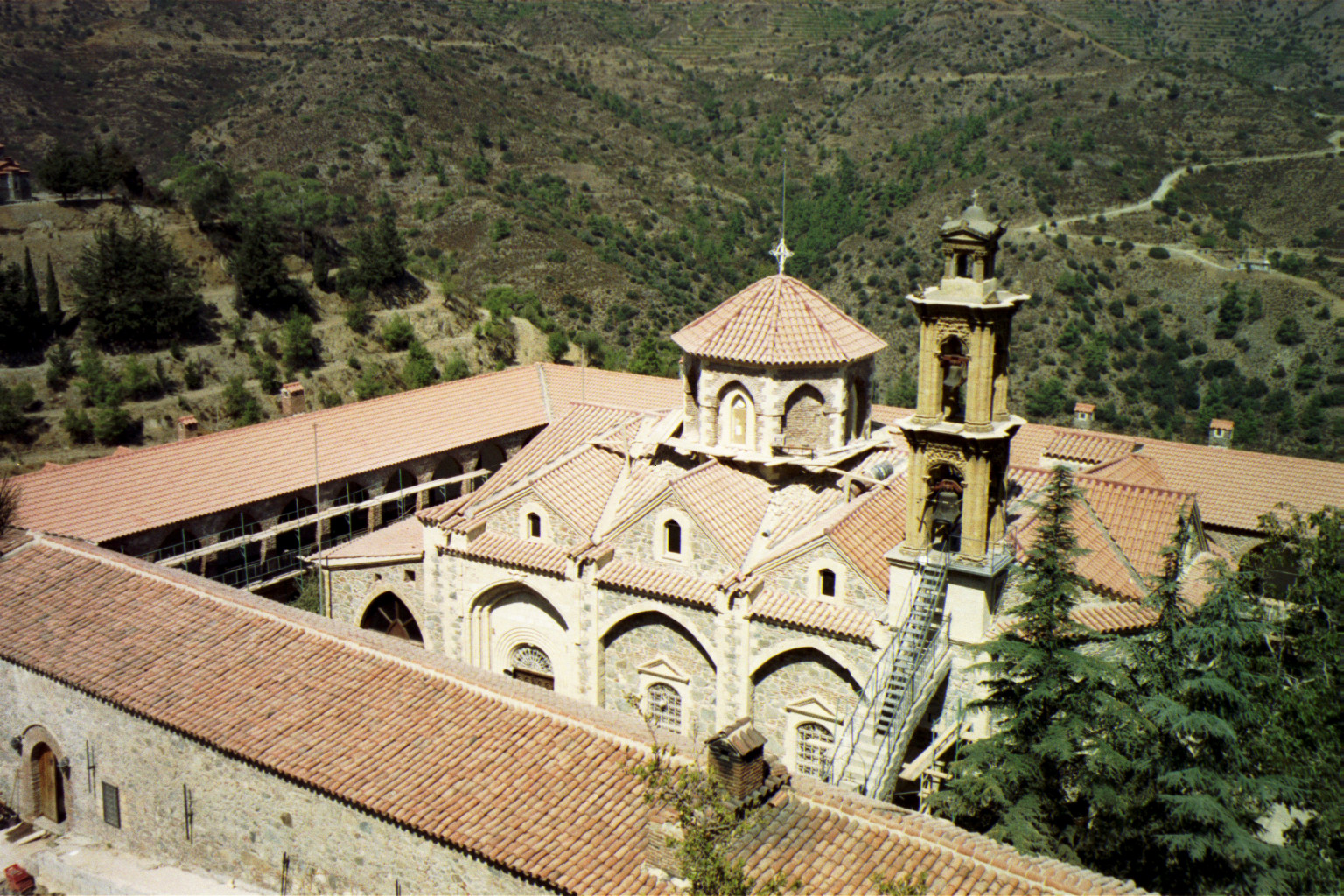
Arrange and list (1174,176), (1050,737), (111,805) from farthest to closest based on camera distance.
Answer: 1. (1174,176)
2. (111,805)
3. (1050,737)

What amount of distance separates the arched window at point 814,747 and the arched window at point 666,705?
8.32ft

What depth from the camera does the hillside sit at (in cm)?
5472

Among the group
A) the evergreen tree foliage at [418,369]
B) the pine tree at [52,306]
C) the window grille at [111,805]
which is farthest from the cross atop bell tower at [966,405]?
the pine tree at [52,306]

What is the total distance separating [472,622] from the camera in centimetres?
2433

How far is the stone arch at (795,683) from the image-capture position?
20.2 metres

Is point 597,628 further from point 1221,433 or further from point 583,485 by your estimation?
point 1221,433

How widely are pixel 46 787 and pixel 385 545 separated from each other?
1002cm


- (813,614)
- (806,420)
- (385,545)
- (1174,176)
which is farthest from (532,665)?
(1174,176)

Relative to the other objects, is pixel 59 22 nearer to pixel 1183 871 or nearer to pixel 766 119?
pixel 766 119

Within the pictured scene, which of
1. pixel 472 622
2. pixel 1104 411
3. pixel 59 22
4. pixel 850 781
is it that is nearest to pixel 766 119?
pixel 1104 411

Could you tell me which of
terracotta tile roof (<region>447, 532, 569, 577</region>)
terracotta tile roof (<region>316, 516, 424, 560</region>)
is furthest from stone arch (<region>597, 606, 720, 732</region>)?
terracotta tile roof (<region>316, 516, 424, 560</region>)

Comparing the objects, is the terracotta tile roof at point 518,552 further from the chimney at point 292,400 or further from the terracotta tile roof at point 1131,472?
the chimney at point 292,400

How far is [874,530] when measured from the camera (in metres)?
21.4

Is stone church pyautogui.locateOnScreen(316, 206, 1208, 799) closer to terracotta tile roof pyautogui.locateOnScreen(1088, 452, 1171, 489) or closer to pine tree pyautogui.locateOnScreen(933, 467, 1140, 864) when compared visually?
pine tree pyautogui.locateOnScreen(933, 467, 1140, 864)
